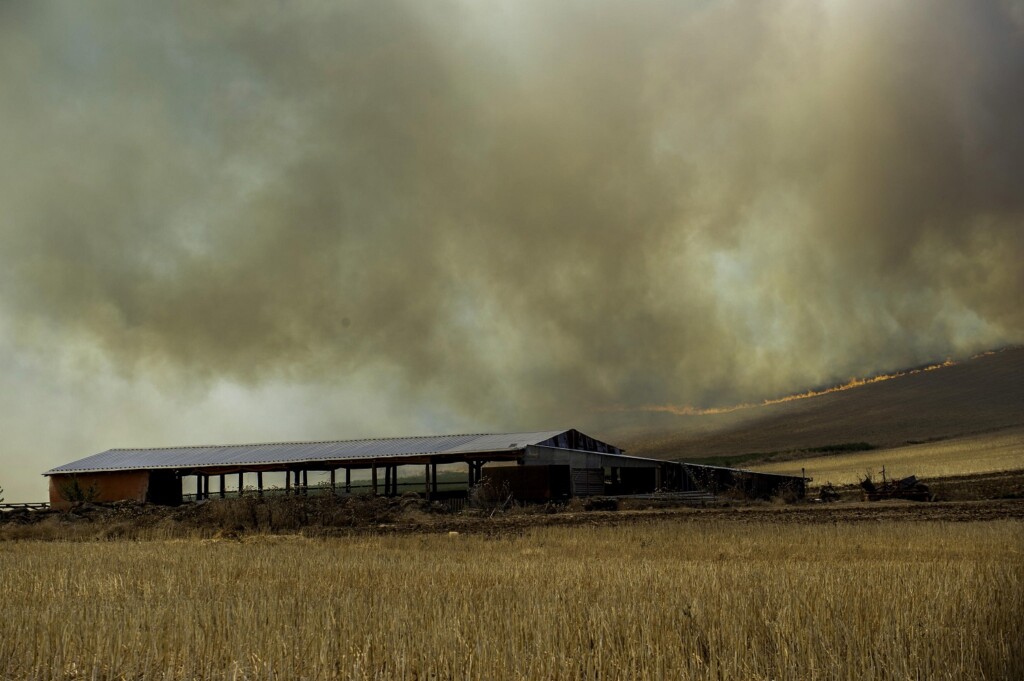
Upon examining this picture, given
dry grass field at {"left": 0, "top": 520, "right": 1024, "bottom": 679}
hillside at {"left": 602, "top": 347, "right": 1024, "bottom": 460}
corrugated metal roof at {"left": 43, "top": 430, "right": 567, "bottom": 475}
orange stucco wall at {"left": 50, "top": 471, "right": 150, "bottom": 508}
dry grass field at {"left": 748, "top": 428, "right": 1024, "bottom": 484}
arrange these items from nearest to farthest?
dry grass field at {"left": 0, "top": 520, "right": 1024, "bottom": 679}
corrugated metal roof at {"left": 43, "top": 430, "right": 567, "bottom": 475}
orange stucco wall at {"left": 50, "top": 471, "right": 150, "bottom": 508}
dry grass field at {"left": 748, "top": 428, "right": 1024, "bottom": 484}
hillside at {"left": 602, "top": 347, "right": 1024, "bottom": 460}

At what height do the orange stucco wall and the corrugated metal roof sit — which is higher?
the corrugated metal roof

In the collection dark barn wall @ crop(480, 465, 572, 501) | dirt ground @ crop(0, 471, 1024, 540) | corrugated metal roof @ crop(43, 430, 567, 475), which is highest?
corrugated metal roof @ crop(43, 430, 567, 475)

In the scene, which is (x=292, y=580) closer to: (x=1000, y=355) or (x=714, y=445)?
(x=714, y=445)

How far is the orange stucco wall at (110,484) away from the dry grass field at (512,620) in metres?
47.2

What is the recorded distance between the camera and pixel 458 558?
18.8 metres

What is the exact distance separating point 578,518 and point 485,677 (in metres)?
29.5

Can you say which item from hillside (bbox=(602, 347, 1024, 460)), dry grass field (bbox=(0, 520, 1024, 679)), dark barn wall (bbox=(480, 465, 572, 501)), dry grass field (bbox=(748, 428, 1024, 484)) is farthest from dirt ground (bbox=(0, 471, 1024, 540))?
hillside (bbox=(602, 347, 1024, 460))

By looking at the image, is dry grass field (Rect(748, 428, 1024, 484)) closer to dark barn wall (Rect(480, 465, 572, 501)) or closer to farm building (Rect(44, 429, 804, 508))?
farm building (Rect(44, 429, 804, 508))

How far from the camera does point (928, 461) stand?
255 ft

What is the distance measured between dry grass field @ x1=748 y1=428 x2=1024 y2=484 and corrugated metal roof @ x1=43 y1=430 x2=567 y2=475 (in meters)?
23.3

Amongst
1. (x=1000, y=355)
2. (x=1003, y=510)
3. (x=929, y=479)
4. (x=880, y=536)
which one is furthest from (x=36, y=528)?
(x=1000, y=355)

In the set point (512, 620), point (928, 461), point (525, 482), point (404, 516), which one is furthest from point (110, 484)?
point (928, 461)

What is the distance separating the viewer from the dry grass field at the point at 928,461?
219 feet

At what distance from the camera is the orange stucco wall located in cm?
6231
